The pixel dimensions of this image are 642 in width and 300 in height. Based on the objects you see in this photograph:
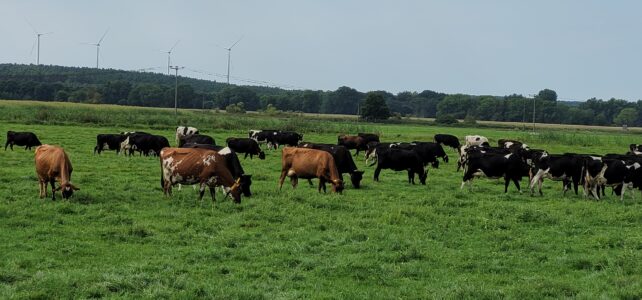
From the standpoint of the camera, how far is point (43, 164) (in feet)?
51.4

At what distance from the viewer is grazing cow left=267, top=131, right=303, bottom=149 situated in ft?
130

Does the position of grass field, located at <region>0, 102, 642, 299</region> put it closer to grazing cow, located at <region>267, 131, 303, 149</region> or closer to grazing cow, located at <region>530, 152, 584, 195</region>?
grazing cow, located at <region>530, 152, 584, 195</region>

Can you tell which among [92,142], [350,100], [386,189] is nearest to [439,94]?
[350,100]

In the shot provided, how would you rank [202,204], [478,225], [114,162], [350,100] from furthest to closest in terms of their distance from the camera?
1. [350,100]
2. [114,162]
3. [202,204]
4. [478,225]

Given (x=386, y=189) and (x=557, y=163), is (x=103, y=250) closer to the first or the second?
(x=386, y=189)

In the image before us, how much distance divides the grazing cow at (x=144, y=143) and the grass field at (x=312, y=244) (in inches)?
486

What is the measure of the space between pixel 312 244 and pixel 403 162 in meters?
12.1

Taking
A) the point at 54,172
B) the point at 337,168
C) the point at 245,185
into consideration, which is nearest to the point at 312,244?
the point at 245,185

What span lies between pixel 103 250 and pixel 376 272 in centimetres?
478

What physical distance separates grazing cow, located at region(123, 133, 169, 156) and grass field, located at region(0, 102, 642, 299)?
1234 centimetres

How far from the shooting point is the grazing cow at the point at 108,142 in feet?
104

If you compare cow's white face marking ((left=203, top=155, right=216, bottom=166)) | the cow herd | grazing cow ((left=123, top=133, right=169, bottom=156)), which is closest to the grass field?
the cow herd

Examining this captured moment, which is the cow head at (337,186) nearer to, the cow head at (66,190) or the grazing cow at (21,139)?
the cow head at (66,190)

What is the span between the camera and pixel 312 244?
1145 cm
